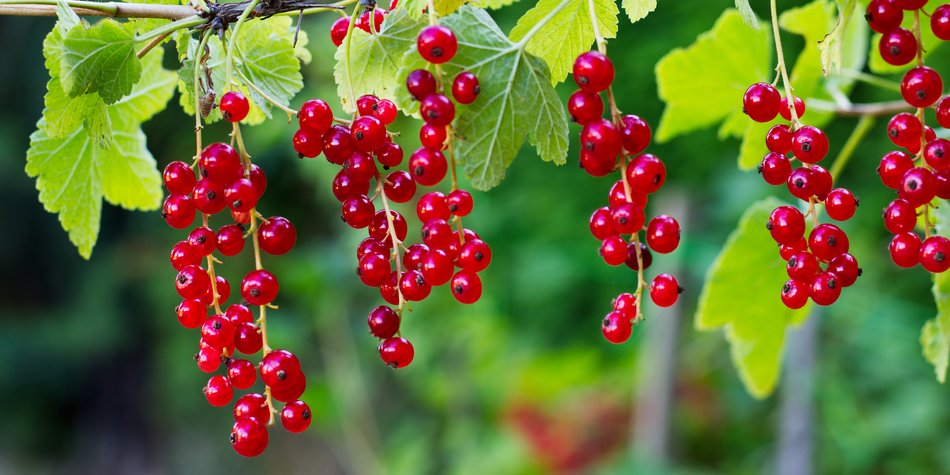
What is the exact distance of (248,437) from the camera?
37 centimetres

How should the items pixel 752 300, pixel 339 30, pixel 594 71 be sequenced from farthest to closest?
1. pixel 752 300
2. pixel 339 30
3. pixel 594 71

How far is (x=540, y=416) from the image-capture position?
227cm

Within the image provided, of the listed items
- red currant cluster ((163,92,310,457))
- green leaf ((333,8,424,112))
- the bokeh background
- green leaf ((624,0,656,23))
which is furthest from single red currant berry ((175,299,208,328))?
the bokeh background

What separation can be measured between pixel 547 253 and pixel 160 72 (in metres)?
1.51

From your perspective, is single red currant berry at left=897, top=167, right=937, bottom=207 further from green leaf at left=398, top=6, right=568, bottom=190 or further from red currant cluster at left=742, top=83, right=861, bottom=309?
green leaf at left=398, top=6, right=568, bottom=190

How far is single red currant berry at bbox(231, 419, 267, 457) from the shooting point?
37 cm

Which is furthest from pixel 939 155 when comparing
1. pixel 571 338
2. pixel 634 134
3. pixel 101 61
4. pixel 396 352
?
pixel 571 338

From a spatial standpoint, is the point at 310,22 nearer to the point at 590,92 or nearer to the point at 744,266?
the point at 744,266

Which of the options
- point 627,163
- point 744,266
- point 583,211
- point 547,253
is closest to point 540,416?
point 547,253

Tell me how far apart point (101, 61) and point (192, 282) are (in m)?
0.10

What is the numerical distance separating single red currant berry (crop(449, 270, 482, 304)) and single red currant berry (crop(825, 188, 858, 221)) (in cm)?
14

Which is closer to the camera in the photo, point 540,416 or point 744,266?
point 744,266

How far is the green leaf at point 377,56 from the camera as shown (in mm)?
367

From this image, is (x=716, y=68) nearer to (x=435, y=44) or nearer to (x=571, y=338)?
(x=435, y=44)
